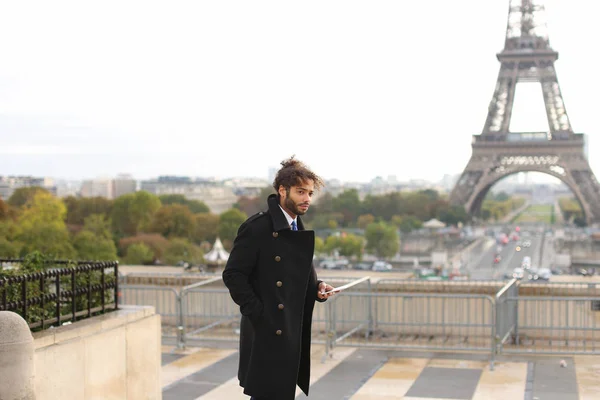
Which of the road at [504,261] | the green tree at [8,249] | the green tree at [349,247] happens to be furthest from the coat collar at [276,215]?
the green tree at [349,247]

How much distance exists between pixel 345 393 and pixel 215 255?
22.5 meters

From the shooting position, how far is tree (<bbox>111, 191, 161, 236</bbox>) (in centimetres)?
7794

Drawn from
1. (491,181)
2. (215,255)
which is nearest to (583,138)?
(491,181)

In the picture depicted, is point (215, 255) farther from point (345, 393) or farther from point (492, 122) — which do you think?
point (492, 122)

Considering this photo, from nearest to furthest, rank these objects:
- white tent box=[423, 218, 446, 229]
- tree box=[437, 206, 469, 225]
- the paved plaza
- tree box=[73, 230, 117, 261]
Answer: the paved plaza < tree box=[73, 230, 117, 261] < tree box=[437, 206, 469, 225] < white tent box=[423, 218, 446, 229]

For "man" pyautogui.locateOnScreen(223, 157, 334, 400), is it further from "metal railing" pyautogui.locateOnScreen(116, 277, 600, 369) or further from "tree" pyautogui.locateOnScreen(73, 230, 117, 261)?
"tree" pyautogui.locateOnScreen(73, 230, 117, 261)

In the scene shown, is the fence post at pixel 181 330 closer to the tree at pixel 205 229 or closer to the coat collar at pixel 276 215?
the coat collar at pixel 276 215

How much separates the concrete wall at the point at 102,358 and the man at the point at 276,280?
1.91 meters

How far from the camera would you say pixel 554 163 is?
99062 millimetres

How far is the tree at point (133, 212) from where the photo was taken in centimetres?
7794

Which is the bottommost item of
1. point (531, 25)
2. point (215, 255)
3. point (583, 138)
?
point (215, 255)

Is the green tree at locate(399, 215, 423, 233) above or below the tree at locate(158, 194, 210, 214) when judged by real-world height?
below

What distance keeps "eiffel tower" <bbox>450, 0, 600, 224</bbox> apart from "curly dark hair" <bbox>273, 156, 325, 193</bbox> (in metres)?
92.5

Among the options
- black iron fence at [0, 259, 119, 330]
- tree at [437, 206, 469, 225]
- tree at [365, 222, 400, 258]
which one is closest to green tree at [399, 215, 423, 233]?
tree at [437, 206, 469, 225]
